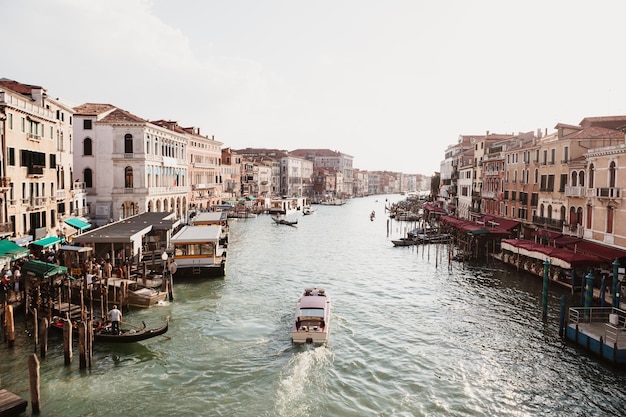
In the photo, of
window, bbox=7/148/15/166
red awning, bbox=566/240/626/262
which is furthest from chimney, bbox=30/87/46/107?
red awning, bbox=566/240/626/262

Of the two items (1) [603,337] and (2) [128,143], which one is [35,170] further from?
(1) [603,337]

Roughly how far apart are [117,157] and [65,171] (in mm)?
8792

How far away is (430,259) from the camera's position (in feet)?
124

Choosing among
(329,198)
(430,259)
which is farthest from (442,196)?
(329,198)

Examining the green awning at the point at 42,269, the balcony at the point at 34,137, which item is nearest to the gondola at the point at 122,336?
the green awning at the point at 42,269

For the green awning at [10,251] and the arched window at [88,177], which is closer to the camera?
the green awning at [10,251]

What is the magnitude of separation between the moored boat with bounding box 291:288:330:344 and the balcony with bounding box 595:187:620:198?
52.8 ft

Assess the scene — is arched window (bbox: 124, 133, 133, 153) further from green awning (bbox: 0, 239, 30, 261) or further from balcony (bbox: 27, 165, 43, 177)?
green awning (bbox: 0, 239, 30, 261)

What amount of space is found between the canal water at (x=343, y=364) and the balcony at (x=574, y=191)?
252 inches

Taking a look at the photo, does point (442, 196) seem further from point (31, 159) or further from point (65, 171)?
point (31, 159)

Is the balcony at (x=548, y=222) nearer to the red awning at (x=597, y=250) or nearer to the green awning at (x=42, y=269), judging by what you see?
the red awning at (x=597, y=250)

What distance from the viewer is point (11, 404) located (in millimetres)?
11727

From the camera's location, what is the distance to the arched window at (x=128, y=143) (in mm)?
42625

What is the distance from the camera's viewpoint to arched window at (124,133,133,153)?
42.6 m
